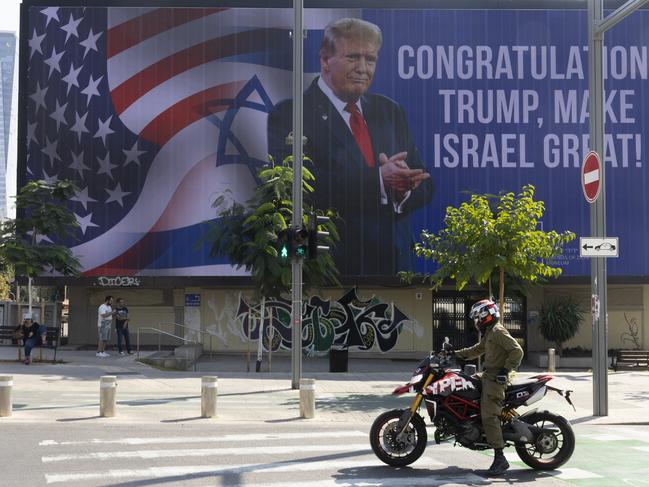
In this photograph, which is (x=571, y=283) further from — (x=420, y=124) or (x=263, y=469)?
(x=263, y=469)

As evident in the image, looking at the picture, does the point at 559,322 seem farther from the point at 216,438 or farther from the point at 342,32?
the point at 216,438

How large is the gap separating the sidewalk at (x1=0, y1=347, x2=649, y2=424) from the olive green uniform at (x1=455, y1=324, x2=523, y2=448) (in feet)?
17.9

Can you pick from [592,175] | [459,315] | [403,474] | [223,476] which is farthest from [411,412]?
[459,315]

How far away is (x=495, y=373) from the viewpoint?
28.8ft

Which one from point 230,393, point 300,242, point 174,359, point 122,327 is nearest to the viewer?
point 300,242

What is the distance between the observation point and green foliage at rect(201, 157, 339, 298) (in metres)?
21.0

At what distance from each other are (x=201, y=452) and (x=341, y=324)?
19079 millimetres

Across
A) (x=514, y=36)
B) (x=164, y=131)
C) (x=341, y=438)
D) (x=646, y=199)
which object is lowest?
(x=341, y=438)

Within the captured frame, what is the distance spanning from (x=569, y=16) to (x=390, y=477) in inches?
959

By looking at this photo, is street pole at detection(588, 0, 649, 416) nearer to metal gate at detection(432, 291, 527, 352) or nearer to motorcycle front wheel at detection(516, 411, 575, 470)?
motorcycle front wheel at detection(516, 411, 575, 470)

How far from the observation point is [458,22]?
94.4 feet

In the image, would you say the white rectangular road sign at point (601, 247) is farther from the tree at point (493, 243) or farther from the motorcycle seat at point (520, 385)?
the motorcycle seat at point (520, 385)

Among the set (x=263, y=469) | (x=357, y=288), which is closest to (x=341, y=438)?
Result: (x=263, y=469)

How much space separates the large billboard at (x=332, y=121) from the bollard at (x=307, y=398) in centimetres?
1416
